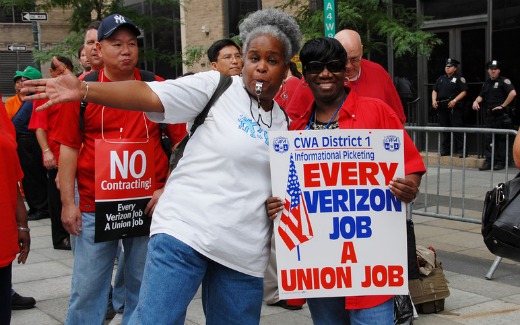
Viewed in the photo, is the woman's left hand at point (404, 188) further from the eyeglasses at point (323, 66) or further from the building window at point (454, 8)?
the building window at point (454, 8)

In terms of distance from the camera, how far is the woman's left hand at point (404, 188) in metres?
3.08

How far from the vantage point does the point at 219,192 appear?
2.99m

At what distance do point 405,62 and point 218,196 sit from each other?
42.4ft

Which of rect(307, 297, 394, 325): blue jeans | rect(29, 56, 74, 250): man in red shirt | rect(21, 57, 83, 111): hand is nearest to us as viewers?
rect(21, 57, 83, 111): hand

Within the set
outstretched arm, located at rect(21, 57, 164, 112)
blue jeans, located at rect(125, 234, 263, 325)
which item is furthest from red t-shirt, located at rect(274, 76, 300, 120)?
outstretched arm, located at rect(21, 57, 164, 112)

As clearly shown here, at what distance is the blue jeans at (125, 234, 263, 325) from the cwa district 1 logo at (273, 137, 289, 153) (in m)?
0.56

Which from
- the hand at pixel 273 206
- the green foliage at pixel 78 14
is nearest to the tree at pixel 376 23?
the green foliage at pixel 78 14

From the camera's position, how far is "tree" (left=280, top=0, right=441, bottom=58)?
28.2ft

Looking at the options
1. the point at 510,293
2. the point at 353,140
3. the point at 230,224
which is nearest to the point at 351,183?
the point at 353,140

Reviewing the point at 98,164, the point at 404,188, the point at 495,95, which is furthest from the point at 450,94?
the point at 404,188

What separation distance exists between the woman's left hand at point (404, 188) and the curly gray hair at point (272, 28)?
738mm

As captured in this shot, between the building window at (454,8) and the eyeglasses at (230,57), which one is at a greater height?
the building window at (454,8)

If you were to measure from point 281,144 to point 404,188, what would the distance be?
0.57m

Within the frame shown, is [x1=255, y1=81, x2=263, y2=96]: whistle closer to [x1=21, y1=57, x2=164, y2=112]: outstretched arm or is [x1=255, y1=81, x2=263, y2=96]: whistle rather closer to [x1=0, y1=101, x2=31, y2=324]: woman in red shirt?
[x1=21, y1=57, x2=164, y2=112]: outstretched arm
